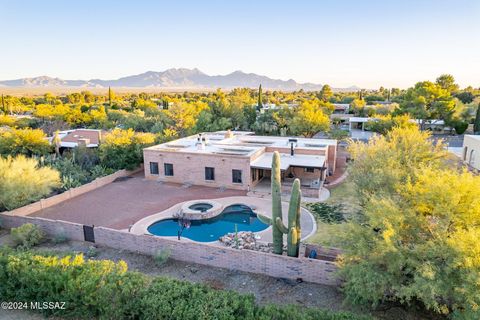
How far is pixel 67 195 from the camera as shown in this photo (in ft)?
80.0

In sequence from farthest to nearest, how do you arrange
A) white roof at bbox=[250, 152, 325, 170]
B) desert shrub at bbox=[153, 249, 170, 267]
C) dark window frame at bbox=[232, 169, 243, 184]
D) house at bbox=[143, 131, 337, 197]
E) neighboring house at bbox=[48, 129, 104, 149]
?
neighboring house at bbox=[48, 129, 104, 149], dark window frame at bbox=[232, 169, 243, 184], house at bbox=[143, 131, 337, 197], white roof at bbox=[250, 152, 325, 170], desert shrub at bbox=[153, 249, 170, 267]

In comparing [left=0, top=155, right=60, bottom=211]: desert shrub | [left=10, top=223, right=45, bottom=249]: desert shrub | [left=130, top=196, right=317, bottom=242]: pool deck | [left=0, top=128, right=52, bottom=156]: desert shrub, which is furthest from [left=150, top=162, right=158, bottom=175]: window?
[left=10, top=223, right=45, bottom=249]: desert shrub

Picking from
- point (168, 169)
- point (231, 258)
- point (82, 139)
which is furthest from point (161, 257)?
point (82, 139)

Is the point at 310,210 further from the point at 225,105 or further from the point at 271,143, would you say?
the point at 225,105

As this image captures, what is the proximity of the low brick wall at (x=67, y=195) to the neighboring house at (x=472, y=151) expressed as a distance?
33.4 metres

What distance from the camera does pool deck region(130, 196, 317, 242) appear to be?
1886 centimetres

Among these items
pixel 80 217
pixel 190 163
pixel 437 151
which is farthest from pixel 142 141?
pixel 437 151

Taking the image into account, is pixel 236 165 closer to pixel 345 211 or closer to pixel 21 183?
pixel 345 211

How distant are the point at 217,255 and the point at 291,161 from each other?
14.3 metres

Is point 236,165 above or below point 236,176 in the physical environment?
above

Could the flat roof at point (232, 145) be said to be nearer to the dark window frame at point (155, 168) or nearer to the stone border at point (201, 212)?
the dark window frame at point (155, 168)

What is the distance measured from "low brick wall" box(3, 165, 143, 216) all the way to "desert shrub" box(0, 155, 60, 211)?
395mm

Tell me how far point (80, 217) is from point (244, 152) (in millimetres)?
13917

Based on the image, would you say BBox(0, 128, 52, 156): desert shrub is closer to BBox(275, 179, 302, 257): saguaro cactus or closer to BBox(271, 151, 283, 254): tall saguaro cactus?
BBox(271, 151, 283, 254): tall saguaro cactus
